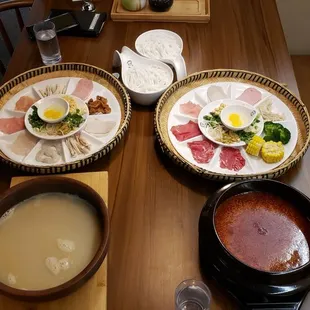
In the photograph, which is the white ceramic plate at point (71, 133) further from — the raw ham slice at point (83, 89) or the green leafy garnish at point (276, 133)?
the green leafy garnish at point (276, 133)

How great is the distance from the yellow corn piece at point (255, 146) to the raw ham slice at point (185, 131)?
0.18 m

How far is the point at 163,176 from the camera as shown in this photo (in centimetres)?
124

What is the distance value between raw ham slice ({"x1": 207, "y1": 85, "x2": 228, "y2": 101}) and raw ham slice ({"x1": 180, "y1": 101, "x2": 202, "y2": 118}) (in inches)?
2.7

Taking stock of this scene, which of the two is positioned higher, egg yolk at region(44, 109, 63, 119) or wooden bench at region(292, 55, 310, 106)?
egg yolk at region(44, 109, 63, 119)

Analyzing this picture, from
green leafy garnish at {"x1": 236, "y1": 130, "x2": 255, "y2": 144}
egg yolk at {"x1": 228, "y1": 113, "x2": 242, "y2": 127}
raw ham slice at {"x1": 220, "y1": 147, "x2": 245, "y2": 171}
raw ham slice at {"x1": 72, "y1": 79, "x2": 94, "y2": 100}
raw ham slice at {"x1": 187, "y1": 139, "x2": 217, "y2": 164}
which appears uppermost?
raw ham slice at {"x1": 72, "y1": 79, "x2": 94, "y2": 100}

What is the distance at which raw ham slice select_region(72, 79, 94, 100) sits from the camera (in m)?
1.46

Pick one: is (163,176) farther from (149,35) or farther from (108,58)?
(149,35)

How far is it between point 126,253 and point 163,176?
29 centimetres

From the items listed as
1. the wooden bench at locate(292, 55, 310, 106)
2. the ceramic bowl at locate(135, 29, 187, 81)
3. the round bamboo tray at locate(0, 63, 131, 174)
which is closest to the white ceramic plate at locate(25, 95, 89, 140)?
the round bamboo tray at locate(0, 63, 131, 174)

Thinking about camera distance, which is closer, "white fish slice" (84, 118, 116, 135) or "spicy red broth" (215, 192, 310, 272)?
"spicy red broth" (215, 192, 310, 272)

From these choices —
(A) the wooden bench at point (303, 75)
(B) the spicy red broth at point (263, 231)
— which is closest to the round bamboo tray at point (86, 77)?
(B) the spicy red broth at point (263, 231)

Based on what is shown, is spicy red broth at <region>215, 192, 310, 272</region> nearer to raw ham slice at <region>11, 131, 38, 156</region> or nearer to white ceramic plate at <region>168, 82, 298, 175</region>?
white ceramic plate at <region>168, 82, 298, 175</region>

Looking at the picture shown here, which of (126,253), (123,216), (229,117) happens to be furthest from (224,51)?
(126,253)

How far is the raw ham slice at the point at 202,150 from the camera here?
4.09ft
